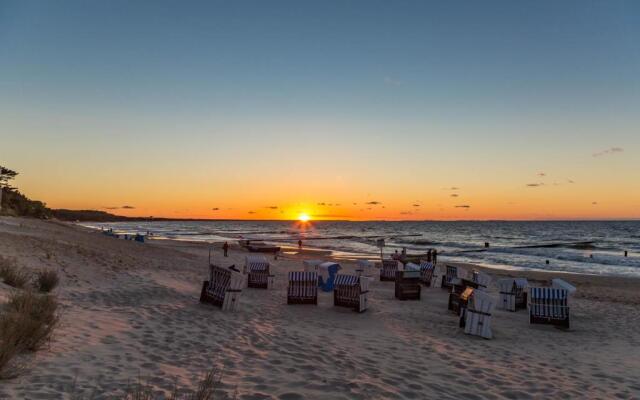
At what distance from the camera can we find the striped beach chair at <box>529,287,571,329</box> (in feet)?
43.1

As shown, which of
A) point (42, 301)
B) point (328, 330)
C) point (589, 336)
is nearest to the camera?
point (42, 301)

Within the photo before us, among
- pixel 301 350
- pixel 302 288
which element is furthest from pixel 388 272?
pixel 301 350

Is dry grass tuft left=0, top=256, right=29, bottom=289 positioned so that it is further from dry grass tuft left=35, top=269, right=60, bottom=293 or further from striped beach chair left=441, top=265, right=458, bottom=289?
striped beach chair left=441, top=265, right=458, bottom=289

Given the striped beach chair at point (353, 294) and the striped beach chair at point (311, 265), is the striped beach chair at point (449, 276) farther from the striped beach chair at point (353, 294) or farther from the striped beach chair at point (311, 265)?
the striped beach chair at point (353, 294)

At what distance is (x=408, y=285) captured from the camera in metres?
17.2

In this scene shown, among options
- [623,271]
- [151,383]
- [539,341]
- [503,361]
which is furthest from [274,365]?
[623,271]

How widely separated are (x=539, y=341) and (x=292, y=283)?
7.27 meters

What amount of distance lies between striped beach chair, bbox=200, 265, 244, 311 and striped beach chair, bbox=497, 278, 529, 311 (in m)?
9.50

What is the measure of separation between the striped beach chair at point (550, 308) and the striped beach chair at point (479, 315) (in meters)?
3.00

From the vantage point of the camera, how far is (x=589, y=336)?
1227cm

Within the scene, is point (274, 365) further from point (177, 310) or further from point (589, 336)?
point (589, 336)

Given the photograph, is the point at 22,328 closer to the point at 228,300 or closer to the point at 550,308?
the point at 228,300

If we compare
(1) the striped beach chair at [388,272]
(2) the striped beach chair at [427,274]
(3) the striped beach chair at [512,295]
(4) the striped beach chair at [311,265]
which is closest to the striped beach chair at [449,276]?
(2) the striped beach chair at [427,274]

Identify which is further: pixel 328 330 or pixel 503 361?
pixel 328 330
